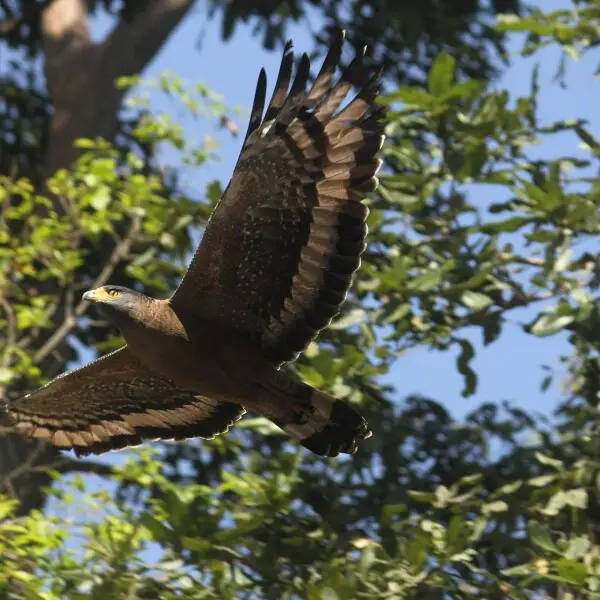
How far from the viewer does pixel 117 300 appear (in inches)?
212

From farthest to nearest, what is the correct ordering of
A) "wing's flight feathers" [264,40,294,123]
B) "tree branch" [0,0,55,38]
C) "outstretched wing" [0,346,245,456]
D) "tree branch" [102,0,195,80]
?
"tree branch" [0,0,55,38]
"tree branch" [102,0,195,80]
"outstretched wing" [0,346,245,456]
"wing's flight feathers" [264,40,294,123]

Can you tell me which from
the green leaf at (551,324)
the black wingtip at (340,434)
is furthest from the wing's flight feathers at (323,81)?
the green leaf at (551,324)

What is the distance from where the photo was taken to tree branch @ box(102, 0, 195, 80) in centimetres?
1025

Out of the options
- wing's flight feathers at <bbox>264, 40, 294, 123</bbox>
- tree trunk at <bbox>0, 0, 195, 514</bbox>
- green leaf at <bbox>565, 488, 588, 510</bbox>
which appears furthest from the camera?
tree trunk at <bbox>0, 0, 195, 514</bbox>

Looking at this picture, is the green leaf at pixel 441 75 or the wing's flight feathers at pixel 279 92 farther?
the green leaf at pixel 441 75

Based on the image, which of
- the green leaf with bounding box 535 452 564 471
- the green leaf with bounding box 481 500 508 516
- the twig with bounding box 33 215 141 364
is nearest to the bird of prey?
the green leaf with bounding box 481 500 508 516

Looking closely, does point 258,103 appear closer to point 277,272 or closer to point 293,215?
point 293,215

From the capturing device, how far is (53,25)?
10.4 m

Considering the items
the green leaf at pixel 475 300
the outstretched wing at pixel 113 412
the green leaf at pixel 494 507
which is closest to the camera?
the green leaf at pixel 494 507

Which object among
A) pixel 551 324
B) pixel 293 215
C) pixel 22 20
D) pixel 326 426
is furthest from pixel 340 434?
pixel 22 20

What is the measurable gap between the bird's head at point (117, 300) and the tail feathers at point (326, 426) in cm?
86

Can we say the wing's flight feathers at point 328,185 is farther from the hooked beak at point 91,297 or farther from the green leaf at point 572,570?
the green leaf at point 572,570

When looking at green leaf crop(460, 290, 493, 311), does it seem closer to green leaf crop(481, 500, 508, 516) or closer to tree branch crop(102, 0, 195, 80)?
green leaf crop(481, 500, 508, 516)

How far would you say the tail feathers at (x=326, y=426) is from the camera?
5.64m
